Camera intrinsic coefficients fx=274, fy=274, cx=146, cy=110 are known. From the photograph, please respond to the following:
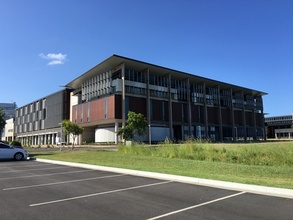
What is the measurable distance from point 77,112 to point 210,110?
Result: 35.8 meters

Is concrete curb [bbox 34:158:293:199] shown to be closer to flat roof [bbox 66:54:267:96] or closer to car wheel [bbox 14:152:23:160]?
car wheel [bbox 14:152:23:160]

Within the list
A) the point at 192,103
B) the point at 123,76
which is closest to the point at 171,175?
the point at 123,76

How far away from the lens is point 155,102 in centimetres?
6275

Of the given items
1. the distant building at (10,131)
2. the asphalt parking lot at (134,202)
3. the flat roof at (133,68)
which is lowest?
the asphalt parking lot at (134,202)

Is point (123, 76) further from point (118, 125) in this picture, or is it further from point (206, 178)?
point (206, 178)

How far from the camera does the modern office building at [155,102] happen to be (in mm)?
58125

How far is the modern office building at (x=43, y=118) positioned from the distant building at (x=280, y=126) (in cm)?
9469

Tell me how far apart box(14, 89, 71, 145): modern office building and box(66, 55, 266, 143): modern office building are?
555 centimetres

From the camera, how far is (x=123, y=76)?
2256 inches

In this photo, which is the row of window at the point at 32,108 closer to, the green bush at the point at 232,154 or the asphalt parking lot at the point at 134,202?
the green bush at the point at 232,154

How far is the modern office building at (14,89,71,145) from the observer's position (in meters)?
80.9

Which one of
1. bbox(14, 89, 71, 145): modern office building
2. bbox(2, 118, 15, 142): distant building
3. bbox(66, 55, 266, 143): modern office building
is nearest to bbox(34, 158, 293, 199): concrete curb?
bbox(66, 55, 266, 143): modern office building

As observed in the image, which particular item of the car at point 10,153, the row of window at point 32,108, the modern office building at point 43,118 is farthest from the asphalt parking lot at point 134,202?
the row of window at point 32,108

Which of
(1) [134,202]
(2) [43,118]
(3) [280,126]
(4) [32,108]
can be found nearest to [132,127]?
(1) [134,202]
